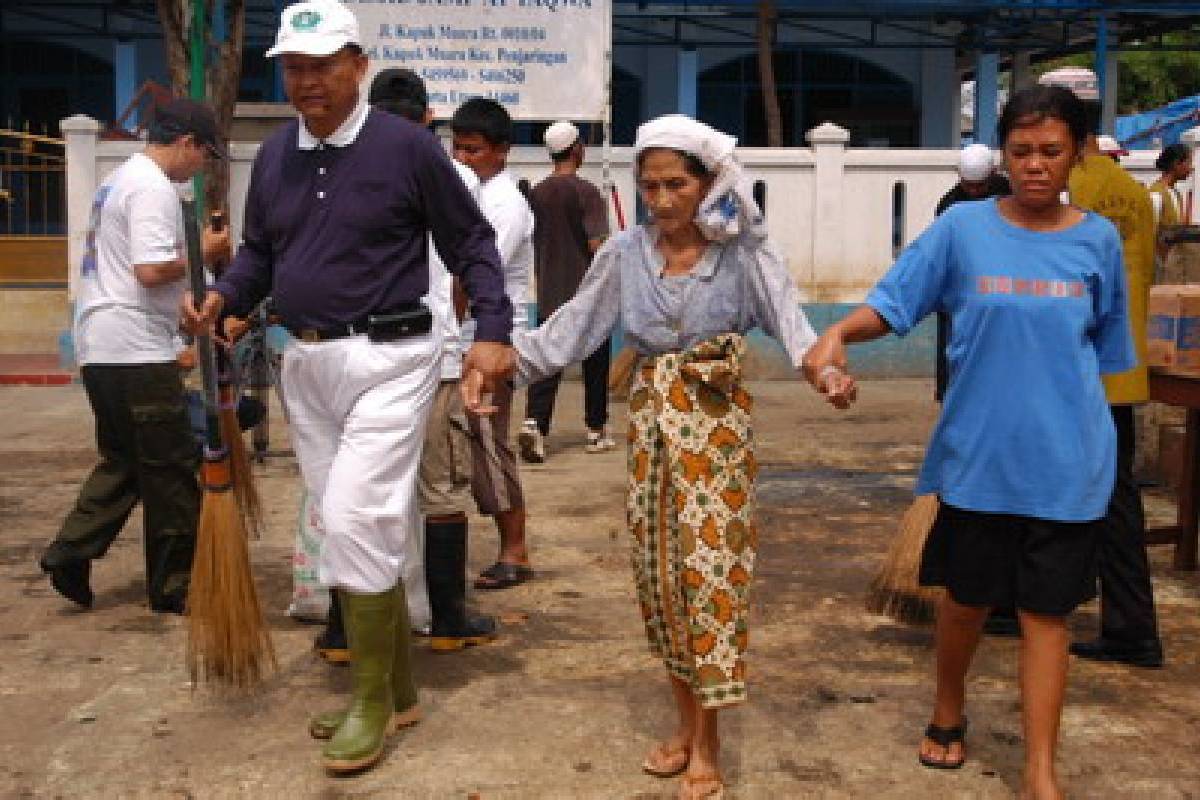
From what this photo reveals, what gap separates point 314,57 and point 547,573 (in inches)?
103

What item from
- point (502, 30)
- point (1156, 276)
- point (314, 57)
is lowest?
point (1156, 276)

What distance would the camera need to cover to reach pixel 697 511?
3422 millimetres

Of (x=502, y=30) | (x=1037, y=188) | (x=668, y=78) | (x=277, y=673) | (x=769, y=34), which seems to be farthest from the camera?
(x=668, y=78)

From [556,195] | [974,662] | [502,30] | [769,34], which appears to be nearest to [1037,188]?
[974,662]

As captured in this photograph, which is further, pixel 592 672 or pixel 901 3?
pixel 901 3

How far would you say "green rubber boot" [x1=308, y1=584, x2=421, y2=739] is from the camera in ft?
12.9

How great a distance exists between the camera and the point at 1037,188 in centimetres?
340

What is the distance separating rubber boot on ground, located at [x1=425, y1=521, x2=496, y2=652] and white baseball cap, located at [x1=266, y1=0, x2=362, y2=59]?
1.69m

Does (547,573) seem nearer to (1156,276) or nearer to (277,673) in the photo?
(277,673)

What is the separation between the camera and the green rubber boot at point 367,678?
3670 millimetres

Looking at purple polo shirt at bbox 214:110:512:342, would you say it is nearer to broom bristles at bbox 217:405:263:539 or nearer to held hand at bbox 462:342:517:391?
held hand at bbox 462:342:517:391

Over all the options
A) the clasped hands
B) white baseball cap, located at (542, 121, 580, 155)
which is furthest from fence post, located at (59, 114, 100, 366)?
the clasped hands

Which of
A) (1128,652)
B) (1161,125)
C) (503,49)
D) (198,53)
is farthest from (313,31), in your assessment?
(1161,125)

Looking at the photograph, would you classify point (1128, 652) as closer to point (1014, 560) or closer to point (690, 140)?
point (1014, 560)
